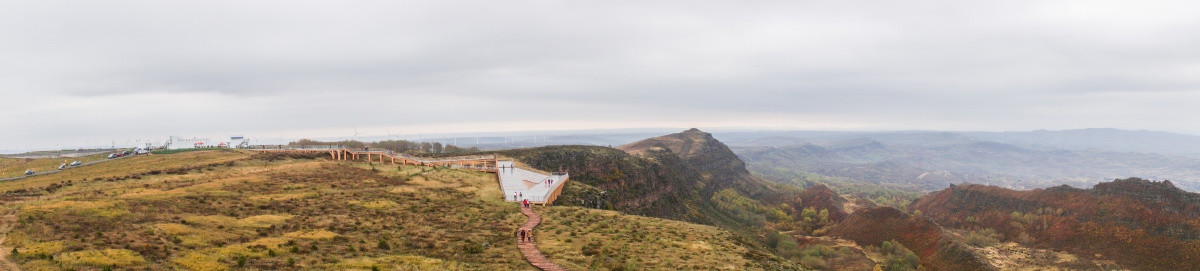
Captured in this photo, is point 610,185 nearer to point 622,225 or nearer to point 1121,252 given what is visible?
point 622,225

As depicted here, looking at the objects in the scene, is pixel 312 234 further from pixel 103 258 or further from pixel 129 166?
pixel 129 166

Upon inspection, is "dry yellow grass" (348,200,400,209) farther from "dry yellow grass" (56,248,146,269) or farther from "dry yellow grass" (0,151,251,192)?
"dry yellow grass" (0,151,251,192)

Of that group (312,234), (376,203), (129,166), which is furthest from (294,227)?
(129,166)

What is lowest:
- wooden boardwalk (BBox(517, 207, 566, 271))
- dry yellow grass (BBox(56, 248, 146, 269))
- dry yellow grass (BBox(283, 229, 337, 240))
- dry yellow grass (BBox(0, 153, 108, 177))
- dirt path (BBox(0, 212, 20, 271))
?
wooden boardwalk (BBox(517, 207, 566, 271))

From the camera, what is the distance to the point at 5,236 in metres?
26.6

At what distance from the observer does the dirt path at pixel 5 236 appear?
72.5 feet

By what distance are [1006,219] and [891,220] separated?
1442 inches

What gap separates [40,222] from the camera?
29.4m

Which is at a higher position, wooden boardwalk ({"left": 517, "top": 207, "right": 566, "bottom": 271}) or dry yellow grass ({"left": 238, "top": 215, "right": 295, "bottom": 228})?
dry yellow grass ({"left": 238, "top": 215, "right": 295, "bottom": 228})

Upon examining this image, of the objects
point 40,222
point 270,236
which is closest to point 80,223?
point 40,222

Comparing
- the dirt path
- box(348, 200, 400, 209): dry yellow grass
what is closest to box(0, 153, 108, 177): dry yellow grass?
the dirt path

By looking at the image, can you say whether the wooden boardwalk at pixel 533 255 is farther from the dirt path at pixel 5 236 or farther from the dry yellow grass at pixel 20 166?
the dry yellow grass at pixel 20 166

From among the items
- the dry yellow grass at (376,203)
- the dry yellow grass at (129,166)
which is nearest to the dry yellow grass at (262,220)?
the dry yellow grass at (376,203)

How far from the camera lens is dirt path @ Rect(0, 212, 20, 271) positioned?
22.1m
